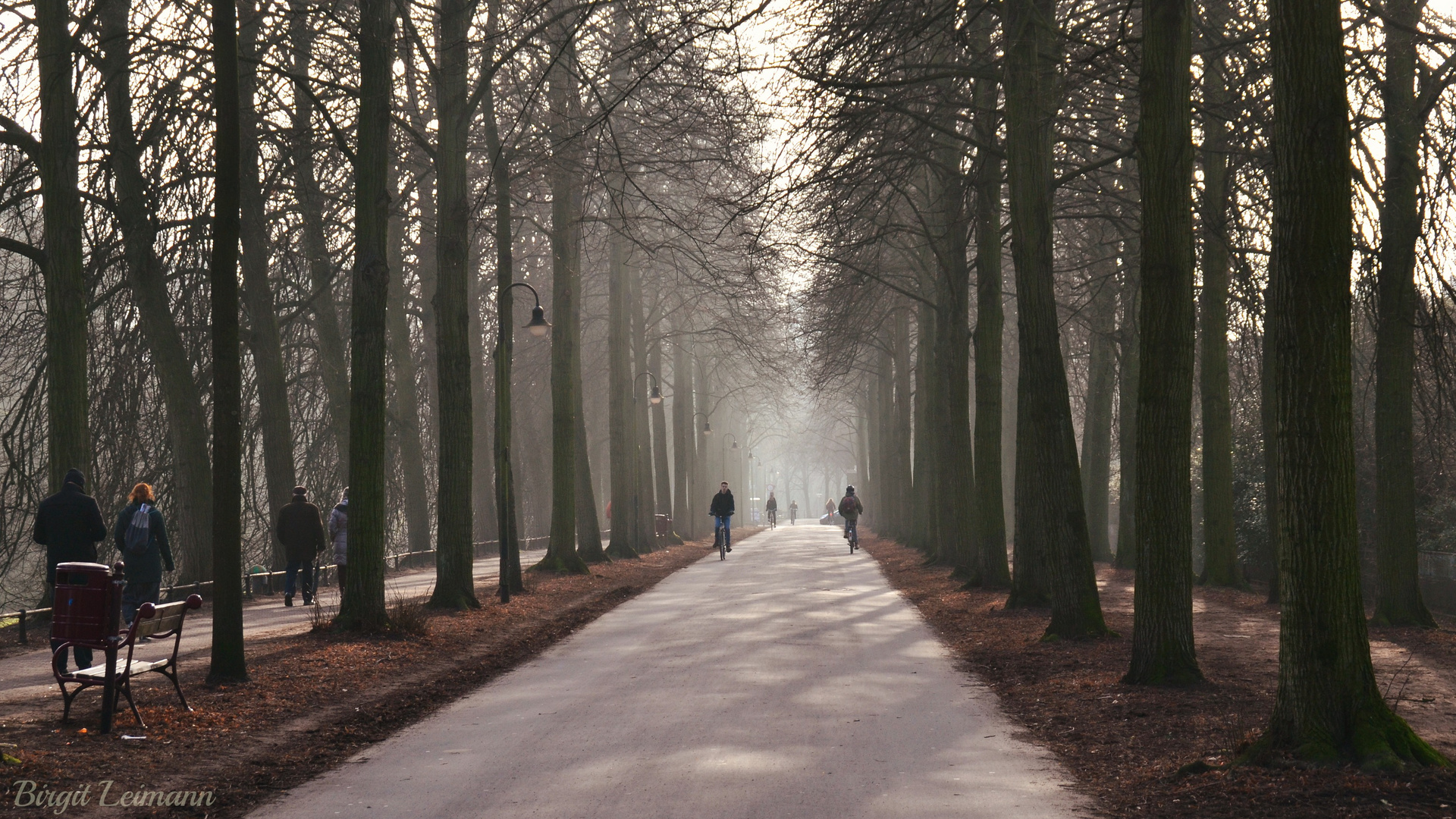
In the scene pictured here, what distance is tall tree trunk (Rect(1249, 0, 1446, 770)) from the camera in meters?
6.45

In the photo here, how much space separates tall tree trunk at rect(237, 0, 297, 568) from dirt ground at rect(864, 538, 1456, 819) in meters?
11.7

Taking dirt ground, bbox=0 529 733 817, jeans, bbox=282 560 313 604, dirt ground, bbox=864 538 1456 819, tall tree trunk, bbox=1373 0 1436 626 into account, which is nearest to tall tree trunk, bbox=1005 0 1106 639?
dirt ground, bbox=864 538 1456 819

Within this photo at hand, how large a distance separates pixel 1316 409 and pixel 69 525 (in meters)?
10.5

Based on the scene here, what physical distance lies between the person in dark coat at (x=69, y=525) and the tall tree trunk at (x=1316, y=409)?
10.0 meters

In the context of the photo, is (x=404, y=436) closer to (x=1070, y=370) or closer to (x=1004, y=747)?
(x=1070, y=370)

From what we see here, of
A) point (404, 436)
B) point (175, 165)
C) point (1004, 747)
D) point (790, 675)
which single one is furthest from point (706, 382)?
point (1004, 747)

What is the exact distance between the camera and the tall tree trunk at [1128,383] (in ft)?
67.3

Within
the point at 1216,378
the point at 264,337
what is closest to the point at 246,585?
the point at 264,337

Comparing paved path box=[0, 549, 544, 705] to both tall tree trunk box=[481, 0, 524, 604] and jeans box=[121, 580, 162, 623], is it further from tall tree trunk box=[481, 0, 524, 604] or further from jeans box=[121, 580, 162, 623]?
tall tree trunk box=[481, 0, 524, 604]

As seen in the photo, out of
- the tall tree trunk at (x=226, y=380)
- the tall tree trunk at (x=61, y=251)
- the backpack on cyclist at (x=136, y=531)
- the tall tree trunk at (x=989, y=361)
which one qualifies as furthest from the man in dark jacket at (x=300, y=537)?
the tall tree trunk at (x=989, y=361)

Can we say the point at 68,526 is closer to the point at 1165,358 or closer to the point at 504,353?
the point at 504,353

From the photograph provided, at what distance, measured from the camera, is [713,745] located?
7496mm

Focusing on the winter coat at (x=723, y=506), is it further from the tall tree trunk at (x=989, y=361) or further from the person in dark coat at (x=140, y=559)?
the person in dark coat at (x=140, y=559)

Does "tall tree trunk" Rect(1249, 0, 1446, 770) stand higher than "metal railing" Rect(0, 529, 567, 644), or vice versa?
"tall tree trunk" Rect(1249, 0, 1446, 770)
